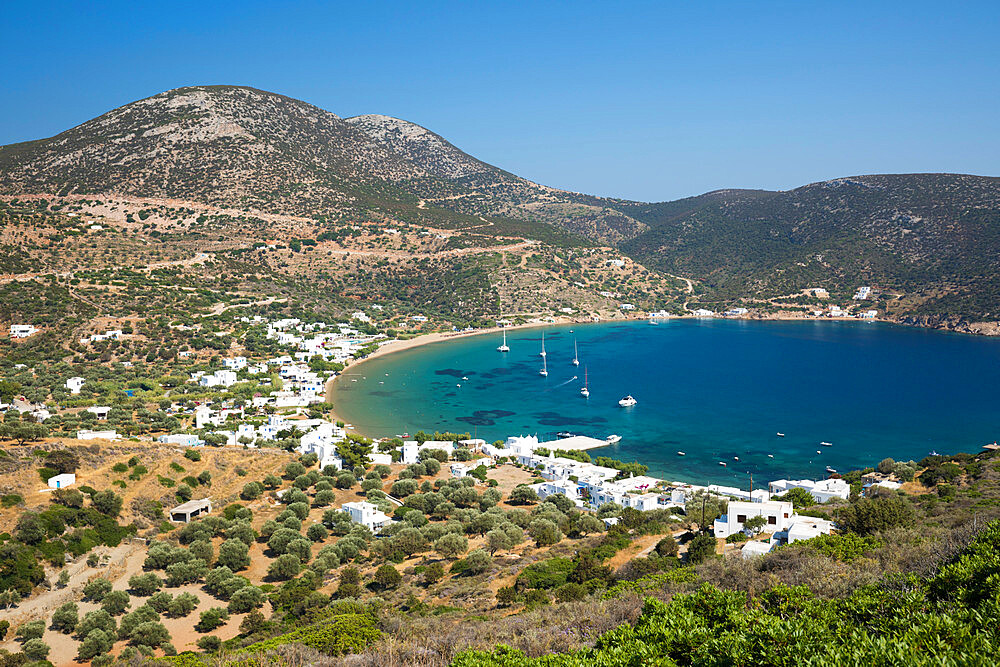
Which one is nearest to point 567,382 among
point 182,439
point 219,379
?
point 219,379

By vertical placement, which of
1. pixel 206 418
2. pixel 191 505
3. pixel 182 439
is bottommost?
pixel 191 505

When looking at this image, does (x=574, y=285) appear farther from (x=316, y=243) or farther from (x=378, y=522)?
(x=378, y=522)

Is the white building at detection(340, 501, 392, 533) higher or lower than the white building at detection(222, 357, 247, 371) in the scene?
lower

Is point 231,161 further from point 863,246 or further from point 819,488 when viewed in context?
point 863,246

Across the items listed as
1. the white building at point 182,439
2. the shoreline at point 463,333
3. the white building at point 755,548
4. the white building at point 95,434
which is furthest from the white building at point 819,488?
the white building at point 95,434

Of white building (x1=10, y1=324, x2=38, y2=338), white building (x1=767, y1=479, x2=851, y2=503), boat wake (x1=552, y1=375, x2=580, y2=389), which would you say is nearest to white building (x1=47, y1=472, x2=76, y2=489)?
white building (x1=767, y1=479, x2=851, y2=503)

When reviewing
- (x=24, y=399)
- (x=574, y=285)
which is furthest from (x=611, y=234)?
(x=24, y=399)

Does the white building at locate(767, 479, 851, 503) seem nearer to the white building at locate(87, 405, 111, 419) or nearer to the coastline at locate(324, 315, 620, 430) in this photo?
the coastline at locate(324, 315, 620, 430)
